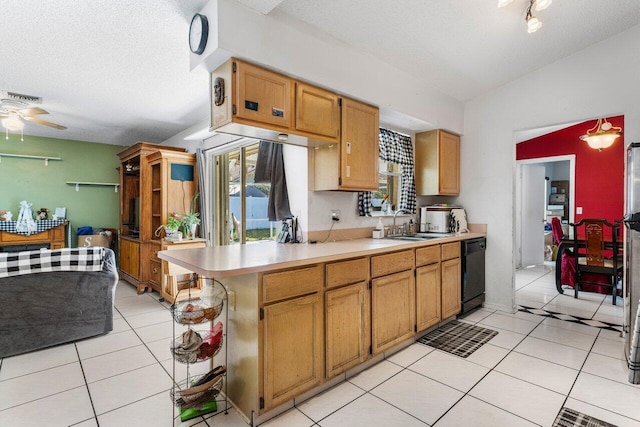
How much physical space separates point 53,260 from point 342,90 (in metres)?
2.99

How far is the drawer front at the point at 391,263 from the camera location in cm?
252

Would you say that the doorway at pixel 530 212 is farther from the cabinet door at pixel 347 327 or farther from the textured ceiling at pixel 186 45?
the cabinet door at pixel 347 327

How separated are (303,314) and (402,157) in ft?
8.48

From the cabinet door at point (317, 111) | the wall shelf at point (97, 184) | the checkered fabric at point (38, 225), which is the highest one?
the cabinet door at point (317, 111)

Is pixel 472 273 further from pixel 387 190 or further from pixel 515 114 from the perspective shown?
pixel 515 114

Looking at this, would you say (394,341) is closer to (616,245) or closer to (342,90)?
(342,90)

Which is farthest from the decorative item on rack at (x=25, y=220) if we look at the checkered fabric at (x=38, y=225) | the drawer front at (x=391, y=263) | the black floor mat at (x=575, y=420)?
the black floor mat at (x=575, y=420)

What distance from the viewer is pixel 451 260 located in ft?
11.3

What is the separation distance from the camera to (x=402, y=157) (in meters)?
3.95

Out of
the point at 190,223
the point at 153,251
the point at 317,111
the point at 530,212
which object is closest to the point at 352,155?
the point at 317,111

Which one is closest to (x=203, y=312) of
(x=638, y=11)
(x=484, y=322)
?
(x=484, y=322)

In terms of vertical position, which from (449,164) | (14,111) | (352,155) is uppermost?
(14,111)

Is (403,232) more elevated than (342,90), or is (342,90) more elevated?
(342,90)

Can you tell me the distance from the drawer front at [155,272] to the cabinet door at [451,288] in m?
3.67
